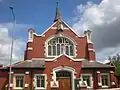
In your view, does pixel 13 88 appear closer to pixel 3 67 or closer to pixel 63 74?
pixel 3 67

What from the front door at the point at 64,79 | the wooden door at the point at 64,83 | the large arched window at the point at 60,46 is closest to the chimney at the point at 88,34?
the large arched window at the point at 60,46

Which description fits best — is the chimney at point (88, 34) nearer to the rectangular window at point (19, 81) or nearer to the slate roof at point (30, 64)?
the slate roof at point (30, 64)

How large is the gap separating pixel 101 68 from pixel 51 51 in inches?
301

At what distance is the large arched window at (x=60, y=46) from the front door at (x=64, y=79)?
3.78 metres

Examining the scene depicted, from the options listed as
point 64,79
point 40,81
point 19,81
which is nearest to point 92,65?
point 64,79

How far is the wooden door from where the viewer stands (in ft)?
109

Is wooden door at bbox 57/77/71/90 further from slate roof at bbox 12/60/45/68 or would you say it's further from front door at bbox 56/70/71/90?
slate roof at bbox 12/60/45/68

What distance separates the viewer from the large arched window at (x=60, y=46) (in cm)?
3653

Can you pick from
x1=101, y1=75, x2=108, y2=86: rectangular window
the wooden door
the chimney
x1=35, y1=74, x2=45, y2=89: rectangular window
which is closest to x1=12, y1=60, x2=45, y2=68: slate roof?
x1=35, y1=74, x2=45, y2=89: rectangular window

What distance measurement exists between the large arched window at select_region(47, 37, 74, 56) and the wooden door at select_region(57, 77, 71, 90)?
443 cm

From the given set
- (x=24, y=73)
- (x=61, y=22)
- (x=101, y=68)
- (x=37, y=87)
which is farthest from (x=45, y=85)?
(x=61, y=22)

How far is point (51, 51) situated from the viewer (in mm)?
36531

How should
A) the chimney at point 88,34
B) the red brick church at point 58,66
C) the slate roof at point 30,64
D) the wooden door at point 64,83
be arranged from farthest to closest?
the chimney at point 88,34
the slate roof at point 30,64
the wooden door at point 64,83
the red brick church at point 58,66

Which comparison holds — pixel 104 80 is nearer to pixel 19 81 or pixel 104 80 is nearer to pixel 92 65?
pixel 92 65
